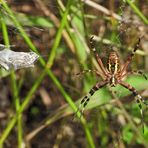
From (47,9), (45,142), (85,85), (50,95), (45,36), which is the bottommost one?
(45,142)

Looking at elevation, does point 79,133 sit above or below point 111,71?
below

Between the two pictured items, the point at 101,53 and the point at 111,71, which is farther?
the point at 101,53

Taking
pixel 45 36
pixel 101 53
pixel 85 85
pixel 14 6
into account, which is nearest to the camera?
pixel 101 53

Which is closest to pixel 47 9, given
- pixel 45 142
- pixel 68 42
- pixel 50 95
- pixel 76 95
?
pixel 68 42

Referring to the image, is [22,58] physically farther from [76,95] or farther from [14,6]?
Answer: [14,6]

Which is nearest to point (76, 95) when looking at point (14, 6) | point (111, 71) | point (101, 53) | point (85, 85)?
point (85, 85)

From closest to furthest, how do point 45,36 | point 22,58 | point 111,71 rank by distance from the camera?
1. point 22,58
2. point 111,71
3. point 45,36

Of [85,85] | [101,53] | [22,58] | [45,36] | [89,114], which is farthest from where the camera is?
[45,36]

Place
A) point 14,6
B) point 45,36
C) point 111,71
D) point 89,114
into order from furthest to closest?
point 45,36, point 14,6, point 89,114, point 111,71

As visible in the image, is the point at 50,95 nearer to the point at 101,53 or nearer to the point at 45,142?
the point at 45,142
